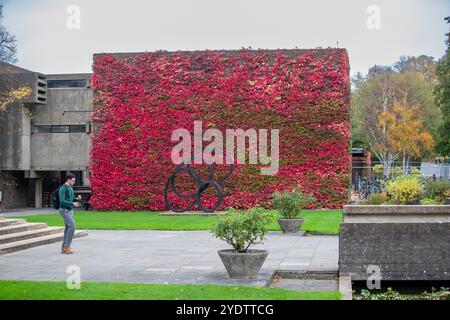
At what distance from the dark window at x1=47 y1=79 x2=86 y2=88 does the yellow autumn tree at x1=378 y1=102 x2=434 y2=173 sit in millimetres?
29199

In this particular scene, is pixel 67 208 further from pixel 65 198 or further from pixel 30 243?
pixel 30 243

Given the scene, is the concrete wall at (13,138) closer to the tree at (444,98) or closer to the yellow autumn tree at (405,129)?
the tree at (444,98)

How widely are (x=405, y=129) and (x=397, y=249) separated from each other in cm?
4626

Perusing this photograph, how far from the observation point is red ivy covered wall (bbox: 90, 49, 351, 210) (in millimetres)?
29875

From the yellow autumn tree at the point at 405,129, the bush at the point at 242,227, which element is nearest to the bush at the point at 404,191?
the bush at the point at 242,227

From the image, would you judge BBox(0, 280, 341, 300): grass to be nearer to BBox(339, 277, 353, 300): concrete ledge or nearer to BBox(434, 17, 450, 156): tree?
BBox(339, 277, 353, 300): concrete ledge

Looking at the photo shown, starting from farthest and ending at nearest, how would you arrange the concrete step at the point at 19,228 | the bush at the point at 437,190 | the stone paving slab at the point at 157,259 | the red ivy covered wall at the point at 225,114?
the red ivy covered wall at the point at 225,114
the bush at the point at 437,190
the concrete step at the point at 19,228
the stone paving slab at the point at 157,259

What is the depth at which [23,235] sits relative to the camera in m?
17.3

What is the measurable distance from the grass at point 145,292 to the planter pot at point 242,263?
1081 millimetres

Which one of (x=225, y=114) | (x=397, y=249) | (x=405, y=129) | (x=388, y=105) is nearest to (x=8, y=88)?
(x=225, y=114)

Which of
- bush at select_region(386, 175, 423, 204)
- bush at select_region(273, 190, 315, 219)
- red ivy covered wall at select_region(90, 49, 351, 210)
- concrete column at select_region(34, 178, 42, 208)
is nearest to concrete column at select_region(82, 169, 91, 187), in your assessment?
concrete column at select_region(34, 178, 42, 208)

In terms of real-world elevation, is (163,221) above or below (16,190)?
below

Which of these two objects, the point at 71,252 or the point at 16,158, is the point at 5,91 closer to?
the point at 16,158

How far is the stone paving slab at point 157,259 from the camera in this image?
460 inches
